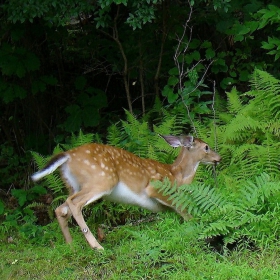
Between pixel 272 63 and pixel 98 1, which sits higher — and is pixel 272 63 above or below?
below

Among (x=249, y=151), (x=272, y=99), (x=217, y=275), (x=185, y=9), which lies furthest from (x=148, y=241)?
(x=185, y=9)

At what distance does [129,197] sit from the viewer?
728cm

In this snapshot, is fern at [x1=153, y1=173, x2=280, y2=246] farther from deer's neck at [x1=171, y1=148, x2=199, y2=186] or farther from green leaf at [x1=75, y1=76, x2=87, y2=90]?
green leaf at [x1=75, y1=76, x2=87, y2=90]

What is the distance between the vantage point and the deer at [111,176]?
6902mm

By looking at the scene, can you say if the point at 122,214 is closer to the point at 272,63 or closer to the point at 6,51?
the point at 6,51

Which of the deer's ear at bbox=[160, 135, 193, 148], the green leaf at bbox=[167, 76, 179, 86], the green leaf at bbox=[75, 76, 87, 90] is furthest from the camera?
the green leaf at bbox=[75, 76, 87, 90]

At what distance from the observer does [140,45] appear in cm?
1038

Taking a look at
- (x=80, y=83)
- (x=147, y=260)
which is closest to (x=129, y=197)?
(x=147, y=260)

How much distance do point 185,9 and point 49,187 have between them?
3593 mm

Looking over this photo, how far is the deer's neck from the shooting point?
25.5ft

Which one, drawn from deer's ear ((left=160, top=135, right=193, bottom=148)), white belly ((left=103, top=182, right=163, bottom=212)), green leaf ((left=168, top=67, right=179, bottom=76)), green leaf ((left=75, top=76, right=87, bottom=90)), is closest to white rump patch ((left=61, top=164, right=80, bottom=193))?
white belly ((left=103, top=182, right=163, bottom=212))

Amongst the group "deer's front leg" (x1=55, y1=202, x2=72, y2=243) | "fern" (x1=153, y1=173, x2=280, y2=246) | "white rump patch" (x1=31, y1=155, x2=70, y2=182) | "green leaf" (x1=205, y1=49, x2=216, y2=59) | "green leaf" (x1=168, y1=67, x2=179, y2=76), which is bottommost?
"deer's front leg" (x1=55, y1=202, x2=72, y2=243)

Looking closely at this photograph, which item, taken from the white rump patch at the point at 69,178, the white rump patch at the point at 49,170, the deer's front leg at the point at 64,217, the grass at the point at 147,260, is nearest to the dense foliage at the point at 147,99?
the grass at the point at 147,260

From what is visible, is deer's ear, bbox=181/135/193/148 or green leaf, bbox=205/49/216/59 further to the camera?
green leaf, bbox=205/49/216/59
